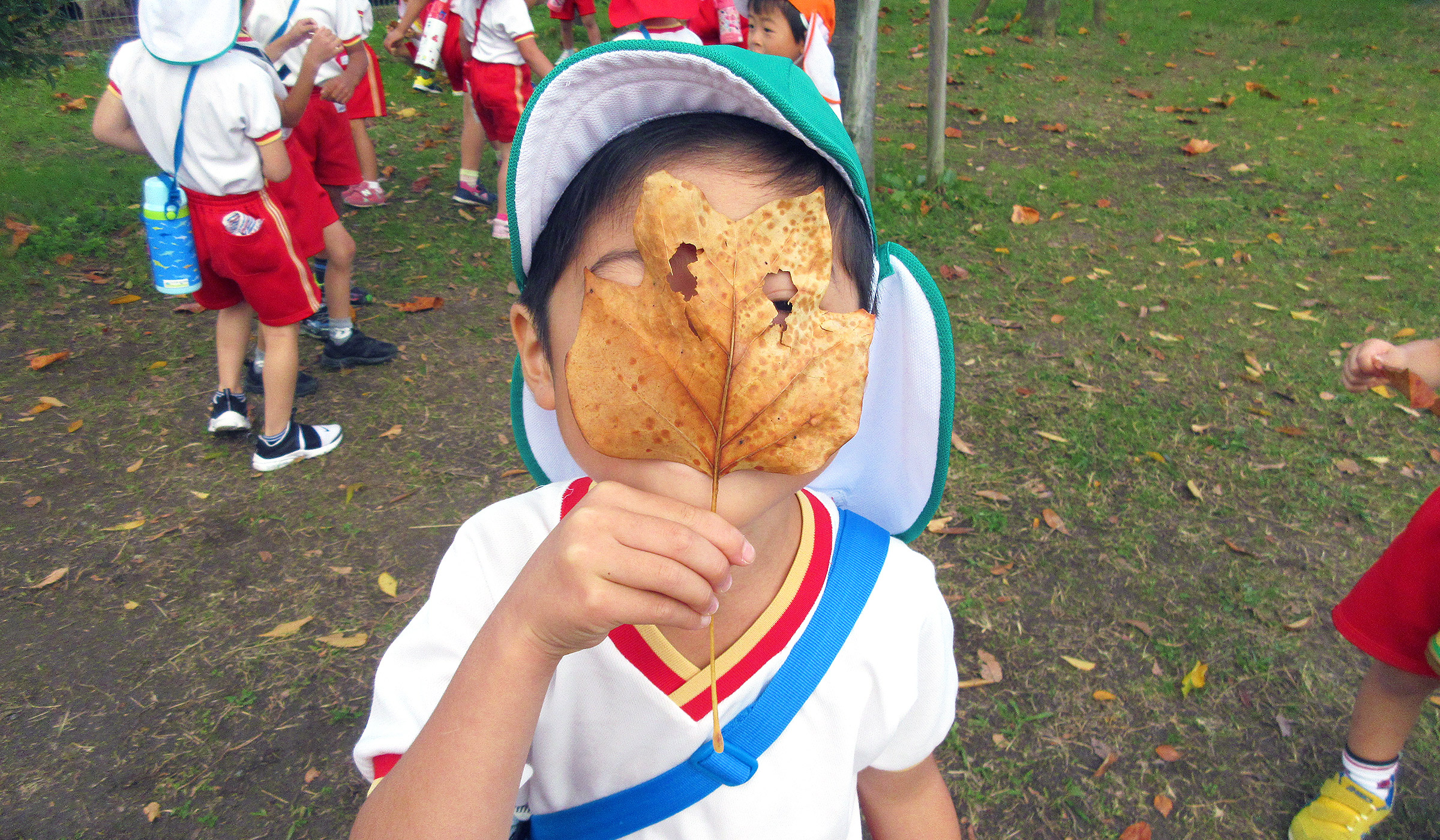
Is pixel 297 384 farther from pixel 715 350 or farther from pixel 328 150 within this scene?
pixel 715 350

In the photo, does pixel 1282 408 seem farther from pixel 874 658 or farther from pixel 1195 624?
pixel 874 658

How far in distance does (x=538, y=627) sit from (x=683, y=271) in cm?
39

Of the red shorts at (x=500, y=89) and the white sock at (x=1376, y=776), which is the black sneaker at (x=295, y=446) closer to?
the red shorts at (x=500, y=89)

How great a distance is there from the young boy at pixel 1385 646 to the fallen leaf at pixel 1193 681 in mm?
393

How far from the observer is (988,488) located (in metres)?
3.56

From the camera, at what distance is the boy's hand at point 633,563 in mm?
827

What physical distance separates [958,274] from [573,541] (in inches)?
183

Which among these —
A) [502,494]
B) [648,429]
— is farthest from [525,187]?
[502,494]

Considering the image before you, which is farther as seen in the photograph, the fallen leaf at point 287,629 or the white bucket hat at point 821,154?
the fallen leaf at point 287,629

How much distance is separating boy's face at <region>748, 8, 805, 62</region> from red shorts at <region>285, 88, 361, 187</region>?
2194 mm

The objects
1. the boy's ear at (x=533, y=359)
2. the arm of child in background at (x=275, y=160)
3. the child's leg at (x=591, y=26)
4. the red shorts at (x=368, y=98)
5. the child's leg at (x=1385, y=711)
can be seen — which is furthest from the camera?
the child's leg at (x=591, y=26)

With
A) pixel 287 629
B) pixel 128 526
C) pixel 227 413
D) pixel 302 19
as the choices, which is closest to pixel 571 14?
pixel 302 19

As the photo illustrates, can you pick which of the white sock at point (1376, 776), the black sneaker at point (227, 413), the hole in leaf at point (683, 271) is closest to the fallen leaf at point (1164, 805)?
the white sock at point (1376, 776)

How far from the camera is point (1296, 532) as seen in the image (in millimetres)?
3361
